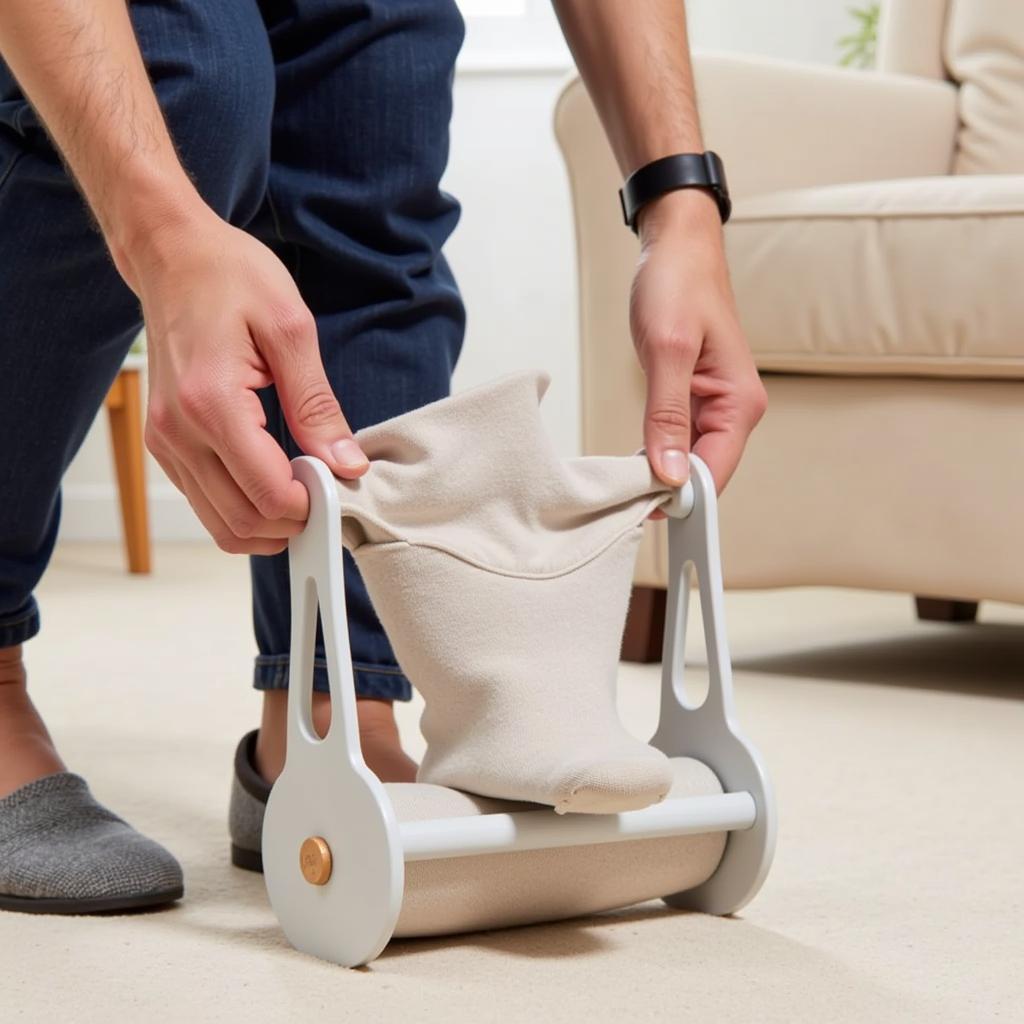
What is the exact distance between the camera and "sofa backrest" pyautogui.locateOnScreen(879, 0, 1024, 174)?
1.79 m

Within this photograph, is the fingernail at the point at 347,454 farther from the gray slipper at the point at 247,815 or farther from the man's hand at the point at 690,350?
the gray slipper at the point at 247,815

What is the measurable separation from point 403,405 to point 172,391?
266 millimetres

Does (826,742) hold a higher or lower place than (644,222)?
lower

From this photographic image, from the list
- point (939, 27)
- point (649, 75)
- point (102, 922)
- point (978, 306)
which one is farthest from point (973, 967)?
point (939, 27)

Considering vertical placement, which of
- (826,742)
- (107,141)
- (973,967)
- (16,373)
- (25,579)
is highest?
(107,141)

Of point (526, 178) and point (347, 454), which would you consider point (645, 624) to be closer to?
point (347, 454)

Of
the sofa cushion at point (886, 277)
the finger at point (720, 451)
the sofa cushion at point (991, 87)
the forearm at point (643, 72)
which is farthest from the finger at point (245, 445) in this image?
the sofa cushion at point (991, 87)

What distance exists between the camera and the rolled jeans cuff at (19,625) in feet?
2.84

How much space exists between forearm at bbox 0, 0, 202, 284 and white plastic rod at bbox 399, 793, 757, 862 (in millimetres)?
274

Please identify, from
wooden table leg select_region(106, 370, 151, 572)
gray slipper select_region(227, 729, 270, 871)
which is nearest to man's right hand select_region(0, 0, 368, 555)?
gray slipper select_region(227, 729, 270, 871)

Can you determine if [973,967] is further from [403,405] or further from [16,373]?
[16,373]

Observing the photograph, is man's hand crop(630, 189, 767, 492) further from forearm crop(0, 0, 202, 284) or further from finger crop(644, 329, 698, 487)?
forearm crop(0, 0, 202, 284)

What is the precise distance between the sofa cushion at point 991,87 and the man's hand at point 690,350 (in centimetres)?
108

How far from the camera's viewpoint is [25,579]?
0.86 m
